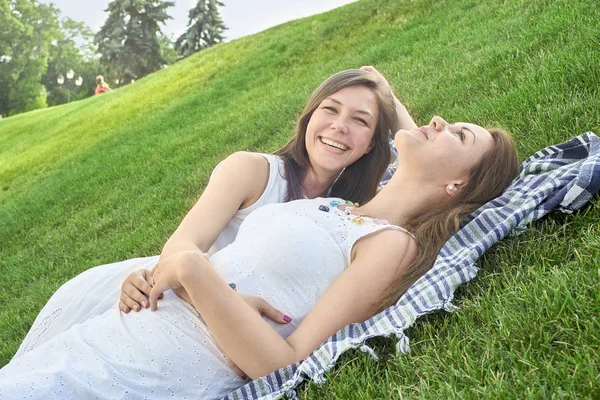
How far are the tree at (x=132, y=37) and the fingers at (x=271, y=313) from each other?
44.6m

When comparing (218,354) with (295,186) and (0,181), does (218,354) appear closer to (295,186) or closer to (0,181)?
(295,186)

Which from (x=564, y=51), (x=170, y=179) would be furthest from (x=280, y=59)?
(x=564, y=51)

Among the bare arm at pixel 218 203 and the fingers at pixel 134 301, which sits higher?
the bare arm at pixel 218 203

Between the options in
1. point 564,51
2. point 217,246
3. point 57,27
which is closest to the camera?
point 217,246

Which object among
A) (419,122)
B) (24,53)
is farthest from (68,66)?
(419,122)

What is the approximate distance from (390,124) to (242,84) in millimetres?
8804

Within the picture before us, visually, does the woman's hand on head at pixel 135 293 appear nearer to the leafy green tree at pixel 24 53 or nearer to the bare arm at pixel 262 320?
the bare arm at pixel 262 320

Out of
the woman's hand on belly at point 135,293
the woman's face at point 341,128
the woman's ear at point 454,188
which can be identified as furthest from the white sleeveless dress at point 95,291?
the woman's ear at point 454,188

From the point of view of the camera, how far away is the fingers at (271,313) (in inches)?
99.2

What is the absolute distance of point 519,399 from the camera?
161cm

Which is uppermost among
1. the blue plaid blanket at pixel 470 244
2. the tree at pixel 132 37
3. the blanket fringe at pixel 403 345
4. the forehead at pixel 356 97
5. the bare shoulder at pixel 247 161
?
the tree at pixel 132 37

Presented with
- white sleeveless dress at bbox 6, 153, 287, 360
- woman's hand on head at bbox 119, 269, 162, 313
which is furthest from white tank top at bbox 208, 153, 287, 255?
woman's hand on head at bbox 119, 269, 162, 313

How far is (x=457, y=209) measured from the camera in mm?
2926

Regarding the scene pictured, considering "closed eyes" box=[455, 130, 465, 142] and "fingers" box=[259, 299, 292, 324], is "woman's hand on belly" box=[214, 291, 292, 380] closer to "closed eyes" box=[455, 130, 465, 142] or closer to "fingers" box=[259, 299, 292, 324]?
"fingers" box=[259, 299, 292, 324]
